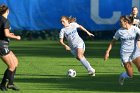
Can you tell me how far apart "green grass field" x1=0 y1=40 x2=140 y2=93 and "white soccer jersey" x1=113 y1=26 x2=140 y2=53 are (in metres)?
0.93

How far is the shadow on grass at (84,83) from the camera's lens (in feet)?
59.9

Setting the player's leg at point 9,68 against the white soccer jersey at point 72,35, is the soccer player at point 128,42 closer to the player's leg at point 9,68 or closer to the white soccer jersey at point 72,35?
the player's leg at point 9,68

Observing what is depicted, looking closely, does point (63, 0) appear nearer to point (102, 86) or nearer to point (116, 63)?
point (116, 63)

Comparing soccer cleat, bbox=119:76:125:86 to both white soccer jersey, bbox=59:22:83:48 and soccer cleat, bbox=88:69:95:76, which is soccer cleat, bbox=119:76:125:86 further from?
white soccer jersey, bbox=59:22:83:48

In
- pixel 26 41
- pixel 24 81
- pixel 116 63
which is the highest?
pixel 24 81

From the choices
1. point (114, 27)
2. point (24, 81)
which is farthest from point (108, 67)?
point (114, 27)

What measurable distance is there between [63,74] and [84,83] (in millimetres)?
2839

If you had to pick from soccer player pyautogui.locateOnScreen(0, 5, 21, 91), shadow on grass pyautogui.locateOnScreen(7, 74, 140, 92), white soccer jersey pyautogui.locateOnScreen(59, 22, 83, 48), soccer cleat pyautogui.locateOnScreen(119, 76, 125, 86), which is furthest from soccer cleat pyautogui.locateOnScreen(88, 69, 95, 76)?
soccer player pyautogui.locateOnScreen(0, 5, 21, 91)

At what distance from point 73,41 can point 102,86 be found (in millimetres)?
3635

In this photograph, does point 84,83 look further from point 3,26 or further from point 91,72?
point 3,26

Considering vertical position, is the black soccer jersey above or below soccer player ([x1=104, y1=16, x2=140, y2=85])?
above

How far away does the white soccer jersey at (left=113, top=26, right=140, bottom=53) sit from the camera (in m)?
18.5

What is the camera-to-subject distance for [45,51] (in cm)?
3384

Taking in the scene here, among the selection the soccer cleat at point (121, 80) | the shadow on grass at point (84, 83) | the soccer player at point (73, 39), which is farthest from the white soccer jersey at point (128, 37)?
the soccer player at point (73, 39)
